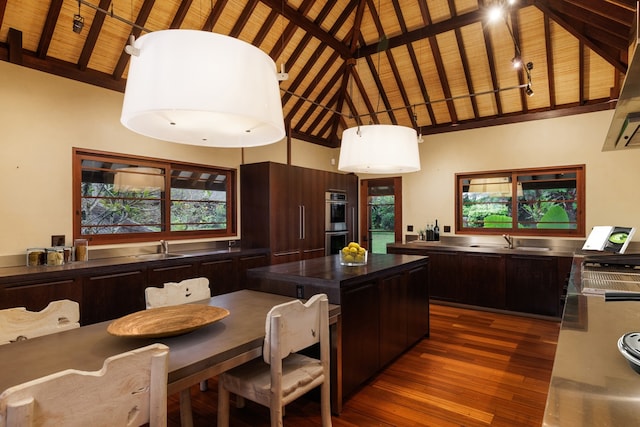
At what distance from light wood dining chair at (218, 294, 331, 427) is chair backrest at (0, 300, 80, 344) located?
2.75ft

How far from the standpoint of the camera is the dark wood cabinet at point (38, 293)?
9.23 feet

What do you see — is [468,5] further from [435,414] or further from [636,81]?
[435,414]

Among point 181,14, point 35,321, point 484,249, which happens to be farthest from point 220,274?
point 484,249

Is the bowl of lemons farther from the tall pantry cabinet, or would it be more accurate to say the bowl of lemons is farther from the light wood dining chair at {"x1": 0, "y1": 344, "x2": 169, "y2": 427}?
the tall pantry cabinet

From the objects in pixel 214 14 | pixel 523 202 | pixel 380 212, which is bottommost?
pixel 380 212

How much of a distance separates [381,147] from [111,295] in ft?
9.29

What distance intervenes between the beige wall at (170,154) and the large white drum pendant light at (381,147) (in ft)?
8.92

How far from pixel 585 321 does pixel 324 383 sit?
133 cm

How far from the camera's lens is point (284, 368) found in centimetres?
205

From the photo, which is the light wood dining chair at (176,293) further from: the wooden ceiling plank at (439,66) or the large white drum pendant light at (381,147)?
the wooden ceiling plank at (439,66)

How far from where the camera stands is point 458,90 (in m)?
5.40

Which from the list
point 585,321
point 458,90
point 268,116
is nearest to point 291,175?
point 458,90

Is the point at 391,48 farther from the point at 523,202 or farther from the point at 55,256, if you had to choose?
the point at 55,256

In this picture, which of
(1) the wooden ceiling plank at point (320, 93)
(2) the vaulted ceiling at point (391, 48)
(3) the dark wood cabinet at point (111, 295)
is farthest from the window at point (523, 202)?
(3) the dark wood cabinet at point (111, 295)
